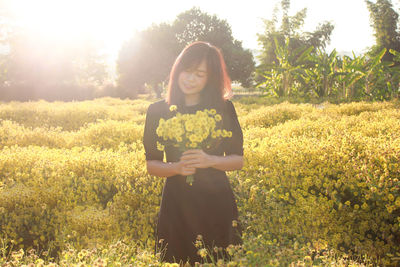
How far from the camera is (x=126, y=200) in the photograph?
186 inches

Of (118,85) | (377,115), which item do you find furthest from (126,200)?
(118,85)

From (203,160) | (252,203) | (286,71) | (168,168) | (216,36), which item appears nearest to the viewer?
(203,160)

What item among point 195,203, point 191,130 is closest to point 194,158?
point 191,130

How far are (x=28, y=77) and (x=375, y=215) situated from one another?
131 feet

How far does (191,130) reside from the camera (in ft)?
7.52

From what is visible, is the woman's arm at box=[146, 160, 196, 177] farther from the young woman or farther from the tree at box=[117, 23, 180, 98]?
the tree at box=[117, 23, 180, 98]

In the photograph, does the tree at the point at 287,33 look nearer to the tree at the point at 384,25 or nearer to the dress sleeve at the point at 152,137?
the tree at the point at 384,25

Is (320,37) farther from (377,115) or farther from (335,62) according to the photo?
(377,115)

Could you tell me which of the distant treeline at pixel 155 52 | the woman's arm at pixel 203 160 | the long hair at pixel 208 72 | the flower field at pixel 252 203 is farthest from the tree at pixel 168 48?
the woman's arm at pixel 203 160

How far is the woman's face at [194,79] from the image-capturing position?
264cm

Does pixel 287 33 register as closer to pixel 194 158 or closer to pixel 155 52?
pixel 155 52

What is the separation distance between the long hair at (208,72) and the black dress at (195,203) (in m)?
0.09

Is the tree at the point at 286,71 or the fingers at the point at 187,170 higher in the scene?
the tree at the point at 286,71

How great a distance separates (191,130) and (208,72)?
0.64 m
